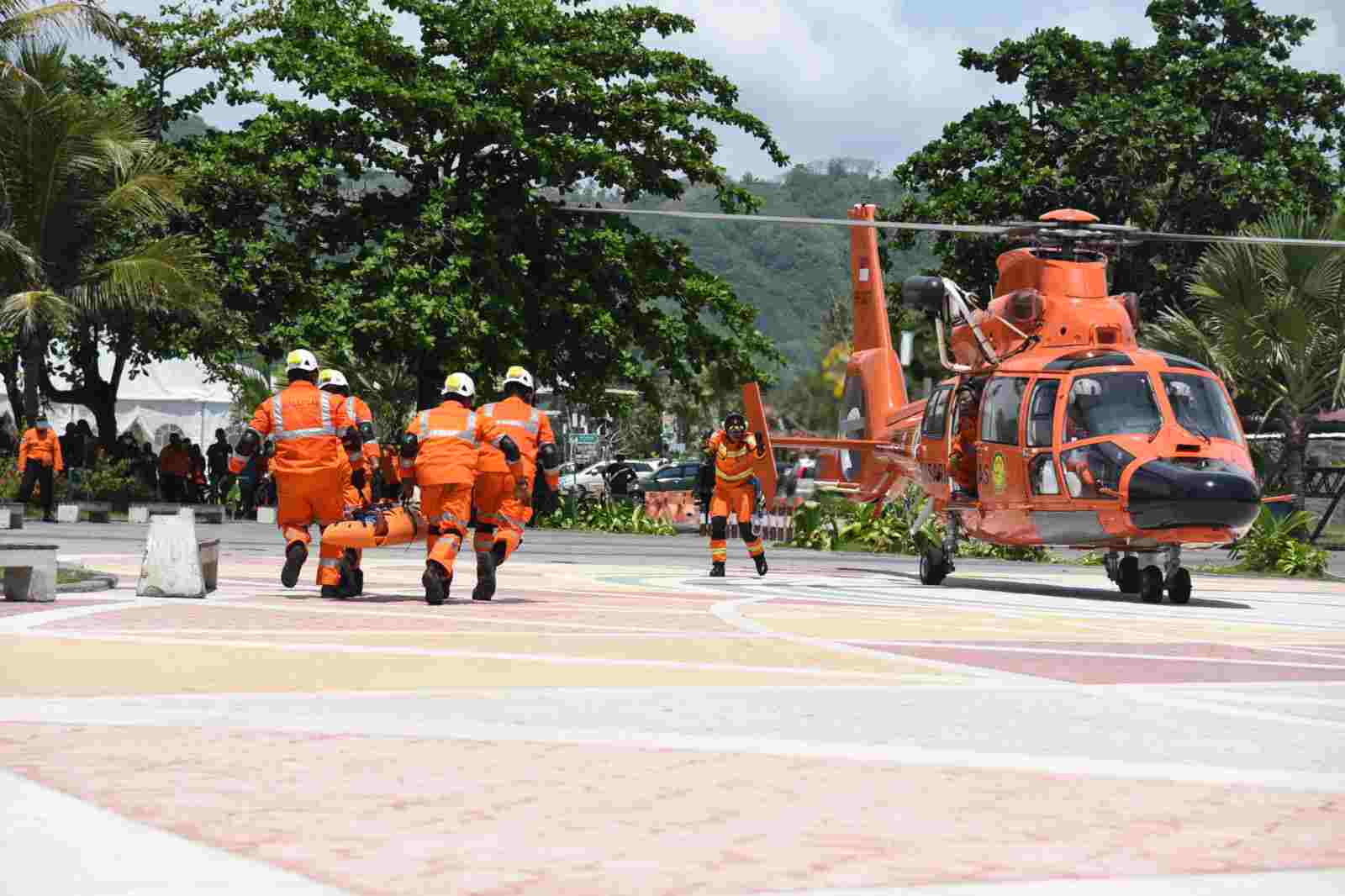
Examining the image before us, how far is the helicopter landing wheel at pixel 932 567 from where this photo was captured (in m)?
22.2

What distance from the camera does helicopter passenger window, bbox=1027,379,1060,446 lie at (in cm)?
1969

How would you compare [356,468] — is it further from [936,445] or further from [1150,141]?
[1150,141]

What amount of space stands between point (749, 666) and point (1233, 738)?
3.20 meters

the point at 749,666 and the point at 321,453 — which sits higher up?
the point at 321,453

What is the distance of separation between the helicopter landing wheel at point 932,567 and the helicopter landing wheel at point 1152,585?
2.88 metres

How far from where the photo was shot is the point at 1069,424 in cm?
1947

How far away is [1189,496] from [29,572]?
10.4m

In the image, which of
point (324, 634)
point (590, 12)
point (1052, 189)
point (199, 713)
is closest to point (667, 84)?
point (590, 12)

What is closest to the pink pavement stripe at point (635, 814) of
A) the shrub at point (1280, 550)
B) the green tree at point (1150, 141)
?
the shrub at point (1280, 550)

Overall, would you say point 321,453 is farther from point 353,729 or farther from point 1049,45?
point 1049,45

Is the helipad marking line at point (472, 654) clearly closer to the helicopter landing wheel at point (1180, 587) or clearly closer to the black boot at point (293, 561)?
the black boot at point (293, 561)

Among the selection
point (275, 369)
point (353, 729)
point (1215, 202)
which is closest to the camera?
point (353, 729)

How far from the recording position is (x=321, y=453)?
15.8 metres

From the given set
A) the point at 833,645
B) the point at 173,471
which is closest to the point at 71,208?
the point at 173,471
